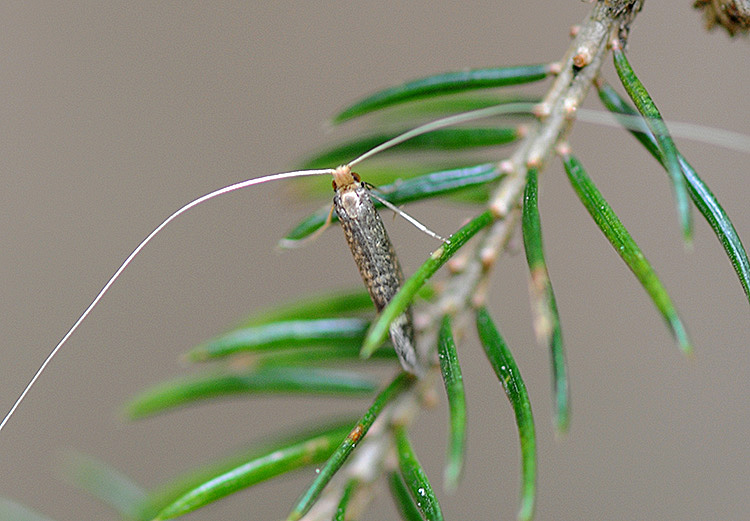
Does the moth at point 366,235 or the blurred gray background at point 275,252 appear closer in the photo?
the moth at point 366,235

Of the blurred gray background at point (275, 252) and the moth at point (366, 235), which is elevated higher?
the blurred gray background at point (275, 252)

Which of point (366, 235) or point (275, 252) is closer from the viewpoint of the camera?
point (366, 235)

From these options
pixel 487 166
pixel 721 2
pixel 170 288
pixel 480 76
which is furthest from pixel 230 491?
pixel 170 288

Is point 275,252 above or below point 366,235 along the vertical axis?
above

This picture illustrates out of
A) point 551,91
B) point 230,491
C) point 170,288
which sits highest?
point 170,288

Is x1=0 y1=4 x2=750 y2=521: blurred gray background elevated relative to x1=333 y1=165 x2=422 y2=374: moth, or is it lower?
elevated

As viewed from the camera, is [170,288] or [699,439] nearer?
[699,439]

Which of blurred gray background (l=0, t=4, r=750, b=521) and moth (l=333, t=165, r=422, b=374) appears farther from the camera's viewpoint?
blurred gray background (l=0, t=4, r=750, b=521)

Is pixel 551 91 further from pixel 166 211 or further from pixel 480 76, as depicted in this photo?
pixel 166 211
